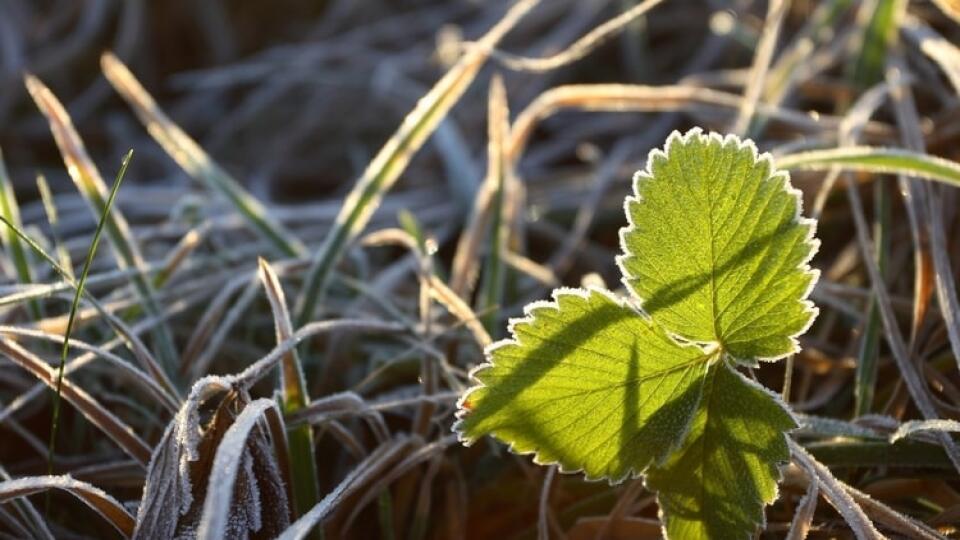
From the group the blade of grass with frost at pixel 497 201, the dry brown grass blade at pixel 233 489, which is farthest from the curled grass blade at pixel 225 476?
the blade of grass with frost at pixel 497 201


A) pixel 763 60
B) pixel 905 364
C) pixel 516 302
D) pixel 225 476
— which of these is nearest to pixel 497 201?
pixel 516 302

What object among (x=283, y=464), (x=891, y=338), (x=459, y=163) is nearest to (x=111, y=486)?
(x=283, y=464)

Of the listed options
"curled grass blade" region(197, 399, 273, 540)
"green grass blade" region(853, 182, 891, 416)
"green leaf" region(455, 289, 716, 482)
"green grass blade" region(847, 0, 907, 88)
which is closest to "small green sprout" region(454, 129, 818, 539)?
"green leaf" region(455, 289, 716, 482)

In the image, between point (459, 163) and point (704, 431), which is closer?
point (704, 431)

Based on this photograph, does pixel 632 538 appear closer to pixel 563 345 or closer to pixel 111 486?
pixel 563 345

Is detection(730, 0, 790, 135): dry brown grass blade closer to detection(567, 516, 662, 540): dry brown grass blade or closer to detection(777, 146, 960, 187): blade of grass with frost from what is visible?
detection(777, 146, 960, 187): blade of grass with frost

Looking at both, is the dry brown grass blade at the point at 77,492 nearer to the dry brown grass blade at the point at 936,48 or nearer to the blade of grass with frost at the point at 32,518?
the blade of grass with frost at the point at 32,518

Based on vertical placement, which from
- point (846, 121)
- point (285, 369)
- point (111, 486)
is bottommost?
point (111, 486)
